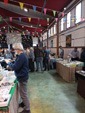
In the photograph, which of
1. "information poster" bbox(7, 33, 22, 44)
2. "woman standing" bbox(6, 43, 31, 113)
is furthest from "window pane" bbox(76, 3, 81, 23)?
"information poster" bbox(7, 33, 22, 44)

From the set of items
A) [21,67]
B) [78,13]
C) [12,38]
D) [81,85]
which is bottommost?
[81,85]

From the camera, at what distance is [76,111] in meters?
2.20

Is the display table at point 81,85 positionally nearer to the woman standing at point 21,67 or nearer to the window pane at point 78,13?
the woman standing at point 21,67

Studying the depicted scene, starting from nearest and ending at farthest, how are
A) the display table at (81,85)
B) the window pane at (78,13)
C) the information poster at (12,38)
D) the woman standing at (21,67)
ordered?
the woman standing at (21,67) < the display table at (81,85) < the window pane at (78,13) < the information poster at (12,38)

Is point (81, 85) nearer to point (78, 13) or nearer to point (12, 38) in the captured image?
point (78, 13)

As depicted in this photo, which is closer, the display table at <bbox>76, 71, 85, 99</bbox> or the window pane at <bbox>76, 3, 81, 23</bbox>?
the display table at <bbox>76, 71, 85, 99</bbox>

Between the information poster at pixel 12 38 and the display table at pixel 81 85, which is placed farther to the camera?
the information poster at pixel 12 38

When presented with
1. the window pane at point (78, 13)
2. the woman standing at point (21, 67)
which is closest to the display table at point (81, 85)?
the woman standing at point (21, 67)

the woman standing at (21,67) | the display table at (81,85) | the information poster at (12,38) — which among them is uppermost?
the information poster at (12,38)

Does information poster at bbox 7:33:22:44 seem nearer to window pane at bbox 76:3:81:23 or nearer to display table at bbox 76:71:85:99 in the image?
window pane at bbox 76:3:81:23

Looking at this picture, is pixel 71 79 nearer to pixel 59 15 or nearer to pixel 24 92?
pixel 24 92

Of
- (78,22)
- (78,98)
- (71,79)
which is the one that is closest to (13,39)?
(78,22)

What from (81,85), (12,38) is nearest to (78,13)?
(81,85)

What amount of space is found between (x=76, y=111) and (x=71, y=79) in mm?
1785
